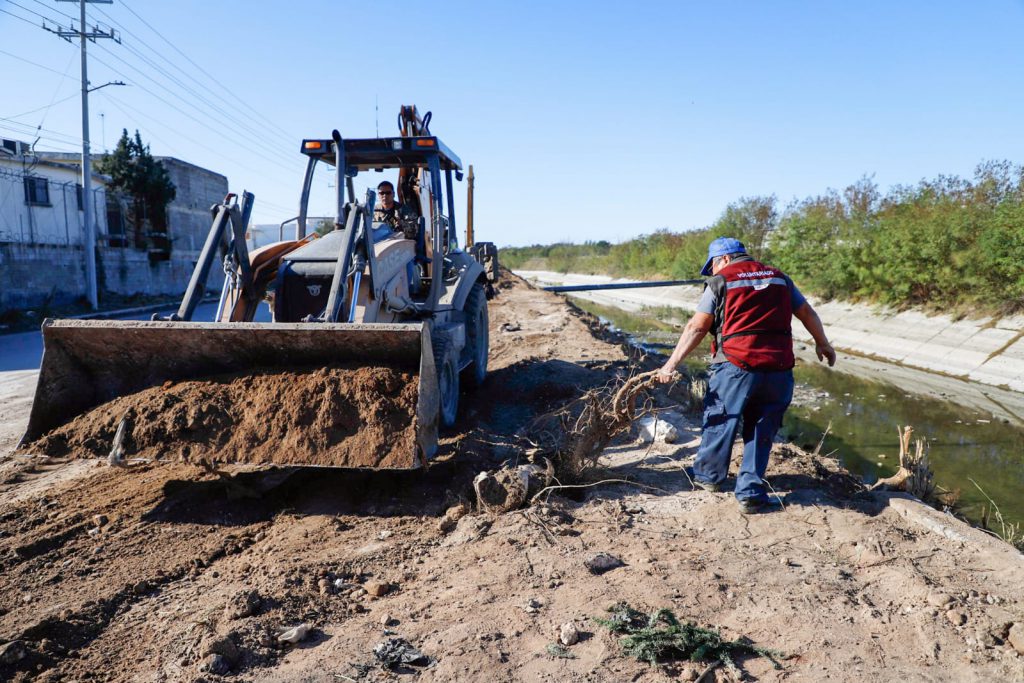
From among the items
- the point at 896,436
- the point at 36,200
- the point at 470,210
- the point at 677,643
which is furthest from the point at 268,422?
the point at 36,200

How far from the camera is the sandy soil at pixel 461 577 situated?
9.72 ft

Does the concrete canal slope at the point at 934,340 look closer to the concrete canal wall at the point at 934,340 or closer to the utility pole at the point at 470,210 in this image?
the concrete canal wall at the point at 934,340

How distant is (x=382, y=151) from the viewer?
6.80m

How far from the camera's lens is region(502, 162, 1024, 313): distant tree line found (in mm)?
15203

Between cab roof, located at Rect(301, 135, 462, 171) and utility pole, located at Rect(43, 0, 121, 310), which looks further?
utility pole, located at Rect(43, 0, 121, 310)

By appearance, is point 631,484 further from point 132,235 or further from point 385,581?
point 132,235

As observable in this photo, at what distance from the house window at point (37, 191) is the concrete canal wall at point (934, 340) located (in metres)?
24.4

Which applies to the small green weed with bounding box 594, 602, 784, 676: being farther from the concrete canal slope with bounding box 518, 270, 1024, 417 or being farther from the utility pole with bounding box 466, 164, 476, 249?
the utility pole with bounding box 466, 164, 476, 249

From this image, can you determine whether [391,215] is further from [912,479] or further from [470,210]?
[470,210]

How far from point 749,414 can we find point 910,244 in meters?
15.9

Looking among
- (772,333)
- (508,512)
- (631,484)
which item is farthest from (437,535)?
(772,333)

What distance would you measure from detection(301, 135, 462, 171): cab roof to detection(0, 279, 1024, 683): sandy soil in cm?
322

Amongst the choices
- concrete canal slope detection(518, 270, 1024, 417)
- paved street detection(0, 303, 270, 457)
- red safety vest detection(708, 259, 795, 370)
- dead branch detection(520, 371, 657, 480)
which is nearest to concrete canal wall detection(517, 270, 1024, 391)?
concrete canal slope detection(518, 270, 1024, 417)

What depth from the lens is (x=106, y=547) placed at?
4082 mm
